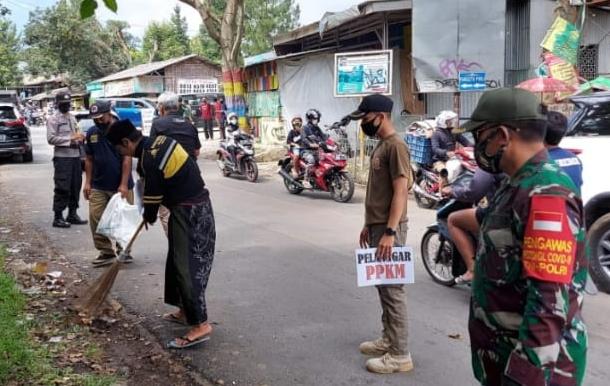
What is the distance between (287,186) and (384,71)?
9.82 feet

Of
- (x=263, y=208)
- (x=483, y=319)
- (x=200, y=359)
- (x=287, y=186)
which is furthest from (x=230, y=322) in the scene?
(x=287, y=186)

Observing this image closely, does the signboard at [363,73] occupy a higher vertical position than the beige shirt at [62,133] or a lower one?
higher

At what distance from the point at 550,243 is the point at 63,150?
27.0 feet

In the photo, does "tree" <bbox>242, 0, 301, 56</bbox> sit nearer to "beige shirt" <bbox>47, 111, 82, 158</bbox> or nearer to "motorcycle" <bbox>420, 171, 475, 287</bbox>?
"beige shirt" <bbox>47, 111, 82, 158</bbox>

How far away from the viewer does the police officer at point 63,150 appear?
8.81m

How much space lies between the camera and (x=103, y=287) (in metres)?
4.91

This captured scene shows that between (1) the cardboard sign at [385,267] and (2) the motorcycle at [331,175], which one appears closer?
(1) the cardboard sign at [385,267]

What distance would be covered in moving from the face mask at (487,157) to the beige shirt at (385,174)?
1.65 meters

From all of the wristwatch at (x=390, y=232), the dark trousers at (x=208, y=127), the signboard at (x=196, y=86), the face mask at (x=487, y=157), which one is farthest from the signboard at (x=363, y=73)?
the signboard at (x=196, y=86)

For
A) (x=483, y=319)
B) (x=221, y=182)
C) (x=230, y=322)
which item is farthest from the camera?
(x=221, y=182)

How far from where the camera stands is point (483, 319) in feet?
7.11

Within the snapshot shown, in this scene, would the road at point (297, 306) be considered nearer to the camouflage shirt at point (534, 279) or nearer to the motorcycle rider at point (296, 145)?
the camouflage shirt at point (534, 279)

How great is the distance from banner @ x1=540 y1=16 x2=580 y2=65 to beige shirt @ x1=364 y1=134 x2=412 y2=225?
7914 mm

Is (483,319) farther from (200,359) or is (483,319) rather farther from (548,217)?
(200,359)
